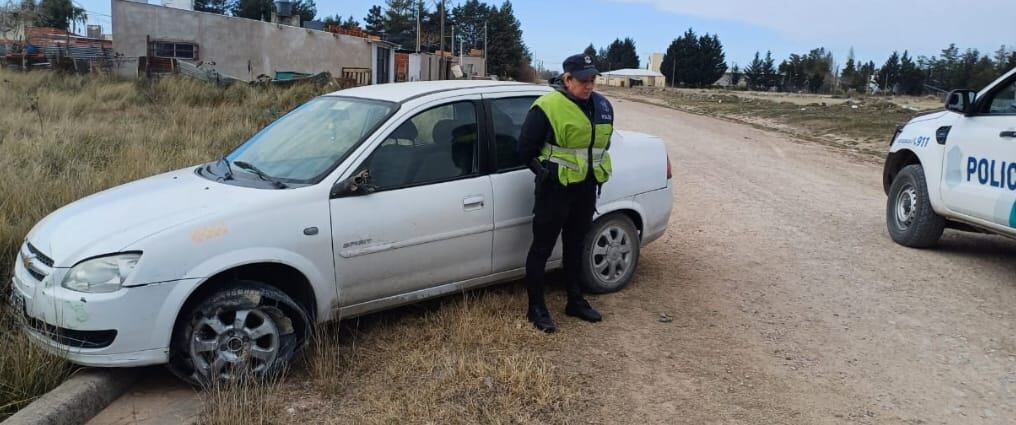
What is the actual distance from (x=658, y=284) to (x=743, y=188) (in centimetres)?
490

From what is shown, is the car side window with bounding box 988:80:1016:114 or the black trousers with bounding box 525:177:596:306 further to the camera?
the car side window with bounding box 988:80:1016:114

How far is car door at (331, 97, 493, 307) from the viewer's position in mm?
4246

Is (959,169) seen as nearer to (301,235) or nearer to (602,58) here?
(301,235)

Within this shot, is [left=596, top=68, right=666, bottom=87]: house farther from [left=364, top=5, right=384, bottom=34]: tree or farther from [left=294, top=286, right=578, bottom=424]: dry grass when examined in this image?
[left=294, top=286, right=578, bottom=424]: dry grass

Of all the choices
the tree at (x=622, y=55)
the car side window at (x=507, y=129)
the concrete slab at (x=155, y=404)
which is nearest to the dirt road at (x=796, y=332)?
the concrete slab at (x=155, y=404)

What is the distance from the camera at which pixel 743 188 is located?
33.7 feet

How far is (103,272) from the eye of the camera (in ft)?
11.8

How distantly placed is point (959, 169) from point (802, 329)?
104 inches

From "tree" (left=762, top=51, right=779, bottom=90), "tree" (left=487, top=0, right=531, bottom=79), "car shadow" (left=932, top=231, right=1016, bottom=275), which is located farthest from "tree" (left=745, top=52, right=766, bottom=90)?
"car shadow" (left=932, top=231, right=1016, bottom=275)

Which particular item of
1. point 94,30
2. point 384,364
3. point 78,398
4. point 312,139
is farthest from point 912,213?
point 94,30

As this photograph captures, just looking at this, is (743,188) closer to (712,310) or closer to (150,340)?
(712,310)

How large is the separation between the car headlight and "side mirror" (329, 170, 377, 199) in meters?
1.03

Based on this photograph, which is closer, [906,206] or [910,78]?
[906,206]

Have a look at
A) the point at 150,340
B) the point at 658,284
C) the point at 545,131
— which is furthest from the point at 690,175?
the point at 150,340
